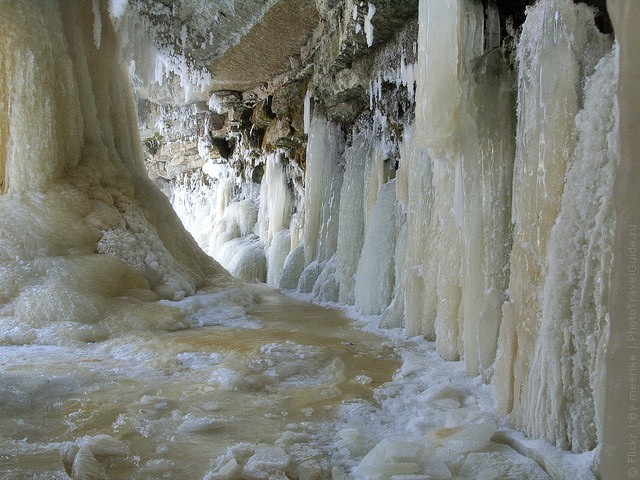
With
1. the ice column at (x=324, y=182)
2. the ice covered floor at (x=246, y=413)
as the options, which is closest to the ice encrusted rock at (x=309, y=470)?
the ice covered floor at (x=246, y=413)

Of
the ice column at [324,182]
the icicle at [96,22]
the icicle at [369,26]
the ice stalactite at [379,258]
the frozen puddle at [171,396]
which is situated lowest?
the frozen puddle at [171,396]

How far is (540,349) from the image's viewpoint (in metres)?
2.31

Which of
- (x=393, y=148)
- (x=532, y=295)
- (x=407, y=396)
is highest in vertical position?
(x=393, y=148)

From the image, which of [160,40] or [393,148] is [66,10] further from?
[393,148]

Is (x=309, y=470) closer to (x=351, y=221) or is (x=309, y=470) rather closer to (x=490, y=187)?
(x=490, y=187)

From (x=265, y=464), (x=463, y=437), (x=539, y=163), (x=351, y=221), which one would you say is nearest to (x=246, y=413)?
(x=265, y=464)

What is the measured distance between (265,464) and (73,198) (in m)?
5.57

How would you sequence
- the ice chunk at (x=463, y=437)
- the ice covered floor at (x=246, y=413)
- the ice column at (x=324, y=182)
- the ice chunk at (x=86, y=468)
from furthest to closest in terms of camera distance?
the ice column at (x=324, y=182), the ice chunk at (x=463, y=437), the ice covered floor at (x=246, y=413), the ice chunk at (x=86, y=468)

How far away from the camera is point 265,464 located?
80.0 inches

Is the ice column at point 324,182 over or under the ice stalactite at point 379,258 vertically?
over

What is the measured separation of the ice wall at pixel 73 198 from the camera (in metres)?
5.06

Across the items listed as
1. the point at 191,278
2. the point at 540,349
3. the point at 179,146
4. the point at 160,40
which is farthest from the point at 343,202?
the point at 179,146

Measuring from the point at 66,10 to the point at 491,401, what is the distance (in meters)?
7.44

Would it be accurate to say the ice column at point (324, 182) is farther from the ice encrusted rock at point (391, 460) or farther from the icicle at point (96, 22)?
the ice encrusted rock at point (391, 460)
